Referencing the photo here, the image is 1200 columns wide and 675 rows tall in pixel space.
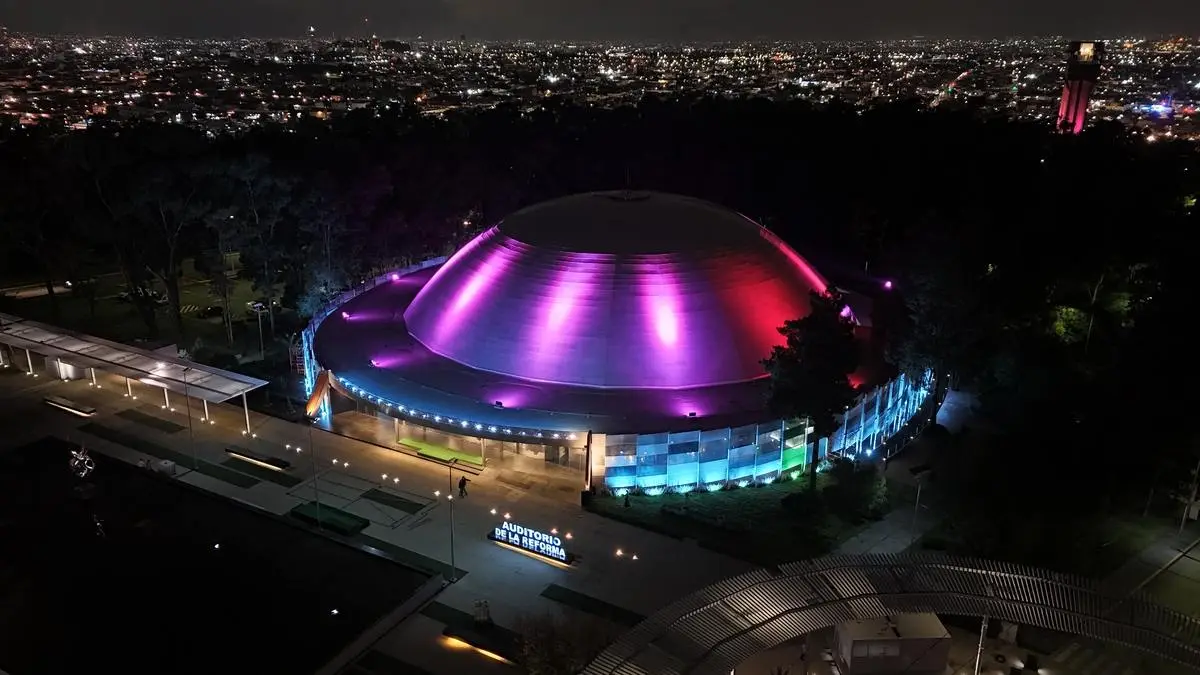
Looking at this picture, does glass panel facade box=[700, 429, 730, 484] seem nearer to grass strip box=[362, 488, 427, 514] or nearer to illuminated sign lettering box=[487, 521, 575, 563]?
illuminated sign lettering box=[487, 521, 575, 563]

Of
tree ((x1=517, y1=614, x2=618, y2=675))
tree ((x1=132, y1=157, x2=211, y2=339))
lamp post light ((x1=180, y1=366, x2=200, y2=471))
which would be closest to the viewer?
tree ((x1=517, y1=614, x2=618, y2=675))

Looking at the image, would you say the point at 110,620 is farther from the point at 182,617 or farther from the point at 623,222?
the point at 623,222

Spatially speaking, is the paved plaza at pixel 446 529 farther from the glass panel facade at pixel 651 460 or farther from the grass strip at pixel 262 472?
the glass panel facade at pixel 651 460

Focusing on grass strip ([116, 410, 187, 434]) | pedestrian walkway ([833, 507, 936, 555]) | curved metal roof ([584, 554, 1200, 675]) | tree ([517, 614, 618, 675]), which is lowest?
pedestrian walkway ([833, 507, 936, 555])

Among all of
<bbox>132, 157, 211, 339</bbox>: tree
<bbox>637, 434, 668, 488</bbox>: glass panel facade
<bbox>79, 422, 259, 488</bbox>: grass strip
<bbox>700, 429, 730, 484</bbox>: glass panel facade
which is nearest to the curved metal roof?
<bbox>700, 429, 730, 484</bbox>: glass panel facade

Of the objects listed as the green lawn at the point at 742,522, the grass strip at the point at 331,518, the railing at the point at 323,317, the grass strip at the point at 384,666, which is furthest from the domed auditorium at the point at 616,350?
the grass strip at the point at 384,666

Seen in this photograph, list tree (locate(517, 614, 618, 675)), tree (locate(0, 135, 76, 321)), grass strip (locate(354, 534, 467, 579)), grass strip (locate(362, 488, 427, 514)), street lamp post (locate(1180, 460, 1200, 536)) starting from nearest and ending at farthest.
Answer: tree (locate(517, 614, 618, 675)) < grass strip (locate(354, 534, 467, 579)) < street lamp post (locate(1180, 460, 1200, 536)) < grass strip (locate(362, 488, 427, 514)) < tree (locate(0, 135, 76, 321))
